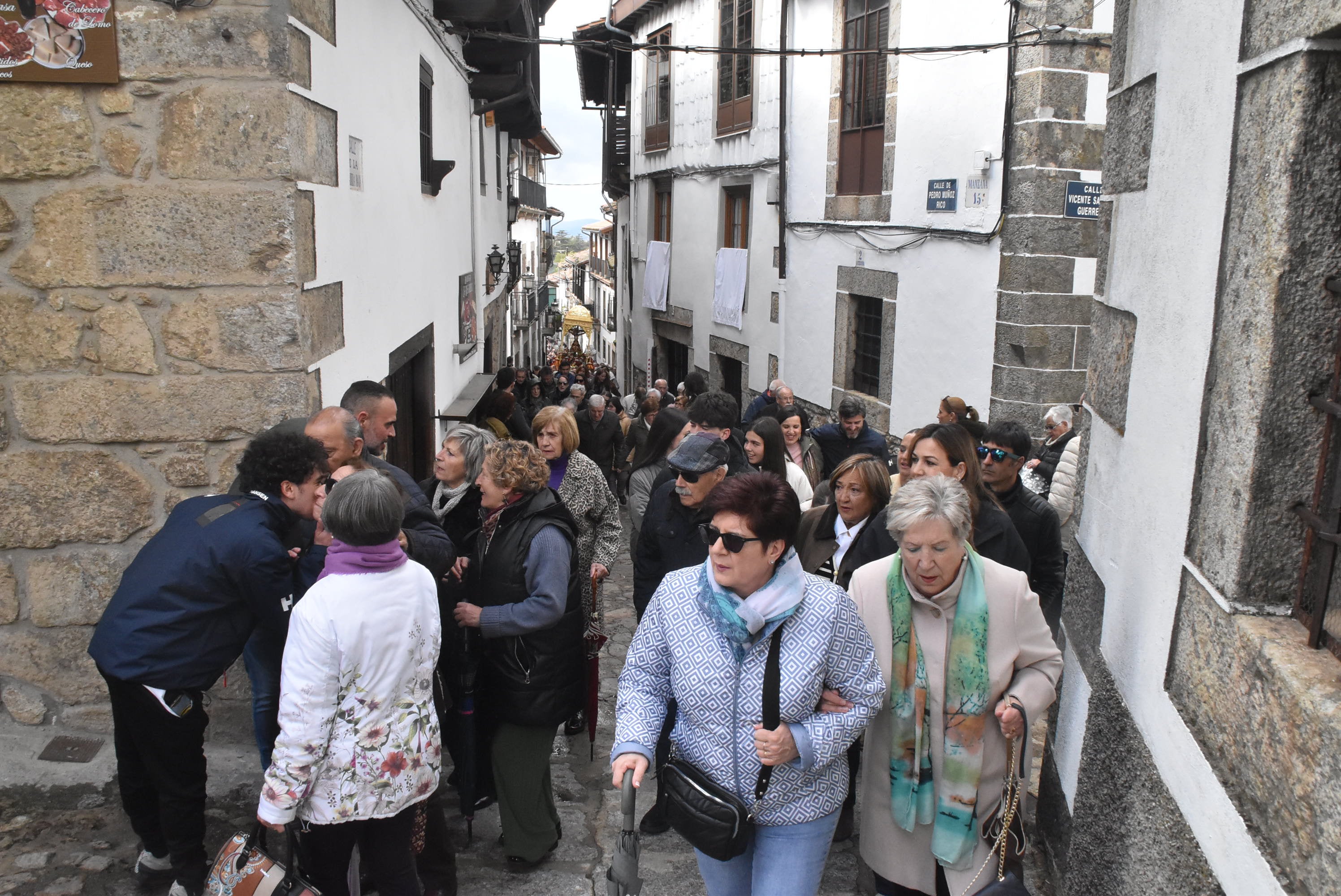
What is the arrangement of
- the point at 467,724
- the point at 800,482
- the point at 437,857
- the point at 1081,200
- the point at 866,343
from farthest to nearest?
the point at 866,343
the point at 1081,200
the point at 800,482
the point at 467,724
the point at 437,857

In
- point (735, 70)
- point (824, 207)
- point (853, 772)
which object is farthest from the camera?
point (735, 70)

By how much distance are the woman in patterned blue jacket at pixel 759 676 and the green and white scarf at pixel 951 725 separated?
0.15m

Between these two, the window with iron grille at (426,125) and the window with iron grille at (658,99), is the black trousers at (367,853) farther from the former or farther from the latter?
the window with iron grille at (658,99)

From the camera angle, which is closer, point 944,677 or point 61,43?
point 944,677

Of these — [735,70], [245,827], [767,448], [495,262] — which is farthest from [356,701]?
[735,70]

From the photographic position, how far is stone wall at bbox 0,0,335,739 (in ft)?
11.7

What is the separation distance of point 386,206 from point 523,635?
3.05 m

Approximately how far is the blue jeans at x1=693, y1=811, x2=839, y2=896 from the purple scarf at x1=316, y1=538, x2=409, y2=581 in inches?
42.6

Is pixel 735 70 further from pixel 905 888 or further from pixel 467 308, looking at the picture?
pixel 905 888

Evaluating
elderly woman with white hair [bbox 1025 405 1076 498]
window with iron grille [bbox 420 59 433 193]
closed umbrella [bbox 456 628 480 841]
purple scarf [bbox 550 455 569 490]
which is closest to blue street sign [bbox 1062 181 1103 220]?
elderly woman with white hair [bbox 1025 405 1076 498]

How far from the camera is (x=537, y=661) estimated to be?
11.6 feet

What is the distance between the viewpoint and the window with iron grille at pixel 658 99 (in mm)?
18281

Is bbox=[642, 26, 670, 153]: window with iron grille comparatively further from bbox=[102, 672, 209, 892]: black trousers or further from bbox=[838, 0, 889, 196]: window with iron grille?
bbox=[102, 672, 209, 892]: black trousers

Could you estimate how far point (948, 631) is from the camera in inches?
104
